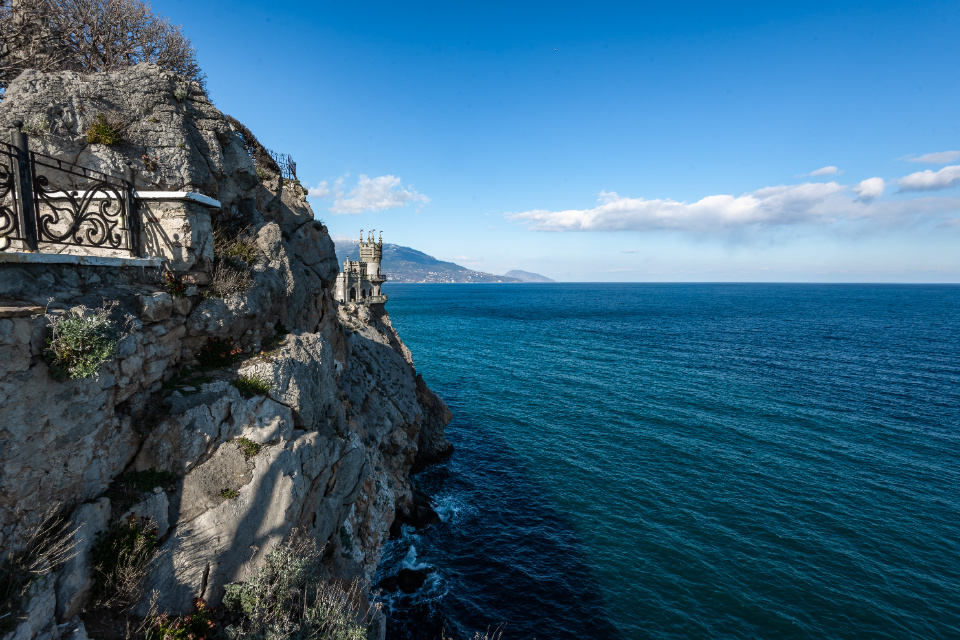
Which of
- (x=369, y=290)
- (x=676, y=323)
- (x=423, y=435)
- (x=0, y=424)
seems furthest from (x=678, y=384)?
(x=676, y=323)

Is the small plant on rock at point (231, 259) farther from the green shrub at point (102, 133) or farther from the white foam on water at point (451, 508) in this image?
the white foam on water at point (451, 508)

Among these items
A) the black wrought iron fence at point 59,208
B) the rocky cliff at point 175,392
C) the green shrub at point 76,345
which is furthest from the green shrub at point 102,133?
the green shrub at point 76,345

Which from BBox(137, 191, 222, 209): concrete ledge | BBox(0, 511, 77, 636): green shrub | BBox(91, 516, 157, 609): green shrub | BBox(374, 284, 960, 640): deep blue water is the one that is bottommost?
BBox(374, 284, 960, 640): deep blue water

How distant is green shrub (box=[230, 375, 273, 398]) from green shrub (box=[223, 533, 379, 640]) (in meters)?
4.05

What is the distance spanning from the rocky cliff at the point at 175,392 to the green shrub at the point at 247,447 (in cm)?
3

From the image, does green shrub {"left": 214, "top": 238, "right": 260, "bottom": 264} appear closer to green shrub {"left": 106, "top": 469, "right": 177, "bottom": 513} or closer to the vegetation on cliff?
green shrub {"left": 106, "top": 469, "right": 177, "bottom": 513}

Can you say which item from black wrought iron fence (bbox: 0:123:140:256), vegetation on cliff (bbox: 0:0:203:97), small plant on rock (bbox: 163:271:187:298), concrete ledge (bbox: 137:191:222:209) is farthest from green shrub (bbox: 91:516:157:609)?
vegetation on cliff (bbox: 0:0:203:97)

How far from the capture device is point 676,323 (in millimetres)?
110500

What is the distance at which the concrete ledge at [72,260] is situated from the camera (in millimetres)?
7859

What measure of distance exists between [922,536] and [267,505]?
3455cm

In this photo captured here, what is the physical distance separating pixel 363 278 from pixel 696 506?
42671 mm

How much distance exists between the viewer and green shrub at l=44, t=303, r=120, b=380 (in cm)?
775

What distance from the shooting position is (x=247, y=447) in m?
10.6

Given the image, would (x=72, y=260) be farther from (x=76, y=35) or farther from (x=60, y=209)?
(x=76, y=35)
